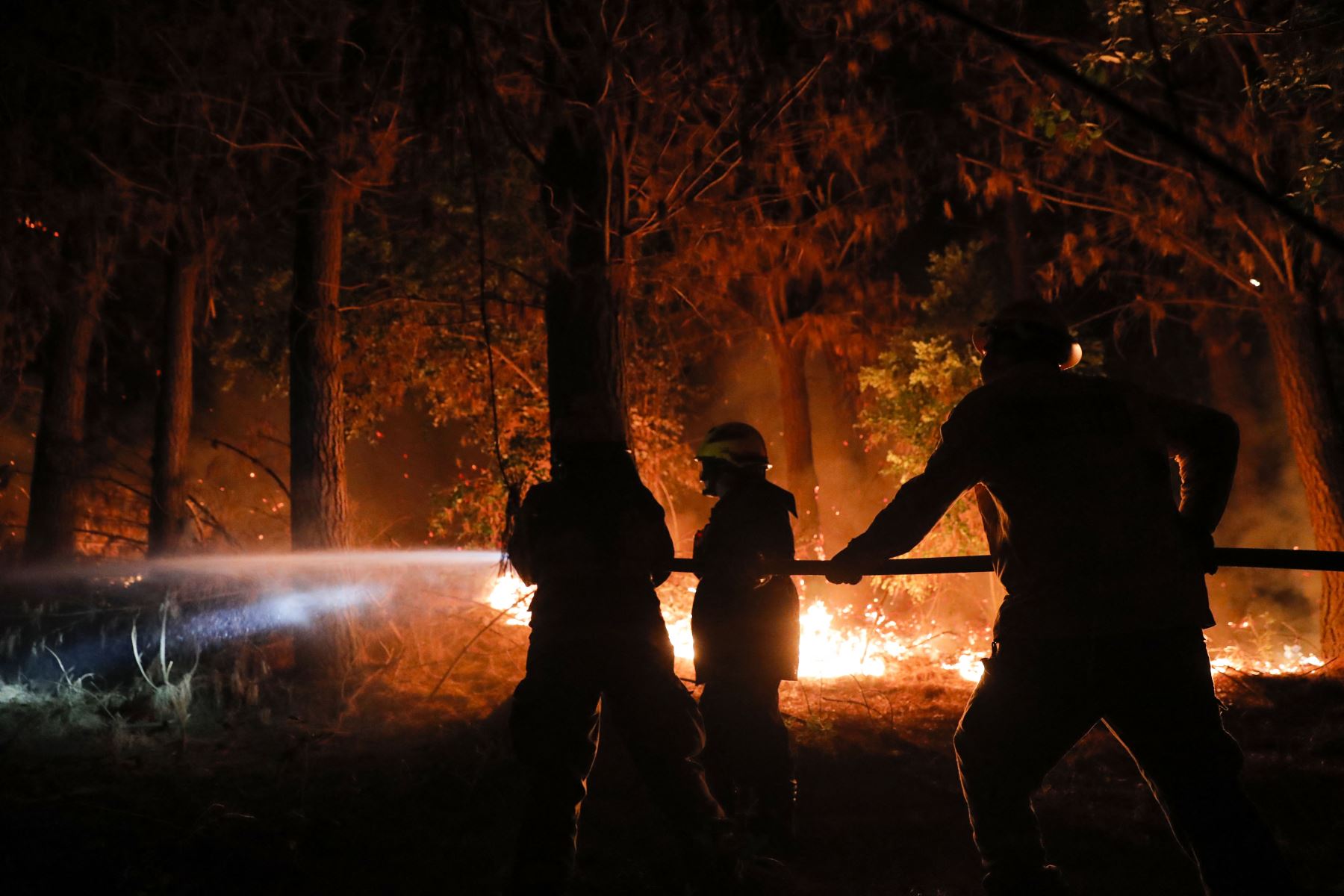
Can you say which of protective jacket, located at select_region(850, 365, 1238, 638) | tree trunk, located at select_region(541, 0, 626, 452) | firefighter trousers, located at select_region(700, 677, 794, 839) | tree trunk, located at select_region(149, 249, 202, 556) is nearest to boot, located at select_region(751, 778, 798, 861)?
firefighter trousers, located at select_region(700, 677, 794, 839)

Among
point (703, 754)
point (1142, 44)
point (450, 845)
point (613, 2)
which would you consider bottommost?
point (450, 845)

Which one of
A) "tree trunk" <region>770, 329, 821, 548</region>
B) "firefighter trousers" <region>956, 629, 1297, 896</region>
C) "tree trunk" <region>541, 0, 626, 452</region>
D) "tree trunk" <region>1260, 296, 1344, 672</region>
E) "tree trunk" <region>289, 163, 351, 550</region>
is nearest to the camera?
"firefighter trousers" <region>956, 629, 1297, 896</region>

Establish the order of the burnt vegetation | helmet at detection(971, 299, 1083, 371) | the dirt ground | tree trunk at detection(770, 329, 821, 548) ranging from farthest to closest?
tree trunk at detection(770, 329, 821, 548) < the burnt vegetation < the dirt ground < helmet at detection(971, 299, 1083, 371)

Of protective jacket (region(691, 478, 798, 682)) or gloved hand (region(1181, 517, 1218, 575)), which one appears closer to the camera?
gloved hand (region(1181, 517, 1218, 575))

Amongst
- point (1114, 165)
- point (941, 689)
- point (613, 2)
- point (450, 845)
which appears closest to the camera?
point (450, 845)

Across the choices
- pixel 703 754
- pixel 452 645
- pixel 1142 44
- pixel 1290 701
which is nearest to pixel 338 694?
pixel 452 645

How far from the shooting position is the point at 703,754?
4473 mm

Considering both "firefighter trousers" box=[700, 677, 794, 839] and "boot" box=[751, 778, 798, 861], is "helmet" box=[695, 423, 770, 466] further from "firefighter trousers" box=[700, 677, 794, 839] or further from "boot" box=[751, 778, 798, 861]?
"boot" box=[751, 778, 798, 861]

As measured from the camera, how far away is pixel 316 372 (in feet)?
29.1

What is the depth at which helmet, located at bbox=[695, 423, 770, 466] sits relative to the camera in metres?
4.55

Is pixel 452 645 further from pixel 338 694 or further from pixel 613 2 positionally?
pixel 613 2

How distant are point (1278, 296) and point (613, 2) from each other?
7.51m

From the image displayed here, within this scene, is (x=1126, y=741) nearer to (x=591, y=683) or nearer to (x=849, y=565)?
(x=849, y=565)

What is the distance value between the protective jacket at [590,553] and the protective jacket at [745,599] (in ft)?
2.08
